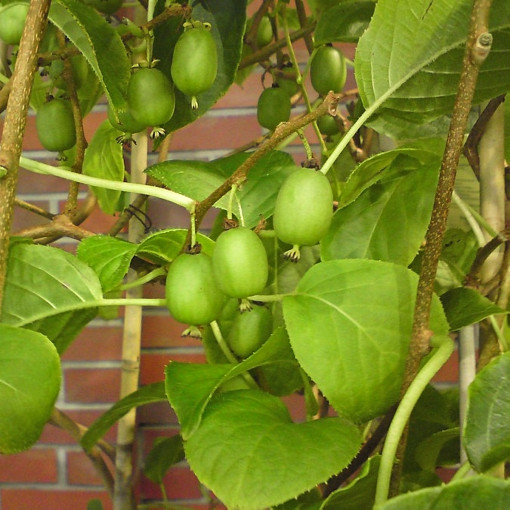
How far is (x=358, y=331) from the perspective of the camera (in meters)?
0.30

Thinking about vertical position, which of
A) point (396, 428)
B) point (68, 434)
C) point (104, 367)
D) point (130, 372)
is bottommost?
point (68, 434)

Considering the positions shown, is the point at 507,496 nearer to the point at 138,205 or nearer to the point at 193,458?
the point at 193,458

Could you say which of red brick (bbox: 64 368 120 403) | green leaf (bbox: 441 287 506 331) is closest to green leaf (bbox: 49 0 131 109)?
green leaf (bbox: 441 287 506 331)

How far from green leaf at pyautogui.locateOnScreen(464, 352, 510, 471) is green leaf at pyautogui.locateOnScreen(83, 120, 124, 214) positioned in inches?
12.7

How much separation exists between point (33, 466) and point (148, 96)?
2.64 ft

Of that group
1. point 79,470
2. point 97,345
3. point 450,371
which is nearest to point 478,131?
point 450,371

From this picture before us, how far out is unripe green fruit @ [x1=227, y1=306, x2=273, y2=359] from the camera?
36 centimetres

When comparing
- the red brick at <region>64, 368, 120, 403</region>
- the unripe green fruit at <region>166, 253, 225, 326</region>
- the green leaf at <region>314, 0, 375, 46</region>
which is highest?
the green leaf at <region>314, 0, 375, 46</region>

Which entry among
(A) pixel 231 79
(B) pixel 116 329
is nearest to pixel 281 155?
(A) pixel 231 79

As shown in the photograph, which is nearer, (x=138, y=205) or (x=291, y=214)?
(x=291, y=214)

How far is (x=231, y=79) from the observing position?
41 cm

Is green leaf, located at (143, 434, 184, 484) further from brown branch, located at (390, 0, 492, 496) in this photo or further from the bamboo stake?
brown branch, located at (390, 0, 492, 496)

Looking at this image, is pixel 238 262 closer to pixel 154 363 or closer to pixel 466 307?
pixel 466 307

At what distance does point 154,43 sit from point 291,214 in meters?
0.19
